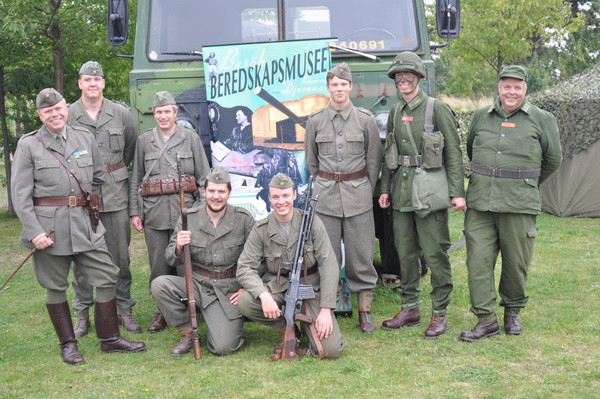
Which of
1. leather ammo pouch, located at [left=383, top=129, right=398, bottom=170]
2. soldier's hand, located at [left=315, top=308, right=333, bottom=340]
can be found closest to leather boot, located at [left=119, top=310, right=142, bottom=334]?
soldier's hand, located at [left=315, top=308, right=333, bottom=340]

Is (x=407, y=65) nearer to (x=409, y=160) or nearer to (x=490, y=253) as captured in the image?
(x=409, y=160)

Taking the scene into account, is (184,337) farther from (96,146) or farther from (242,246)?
(96,146)

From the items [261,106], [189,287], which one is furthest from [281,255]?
[261,106]

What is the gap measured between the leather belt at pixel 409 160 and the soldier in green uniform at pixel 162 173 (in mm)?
1538

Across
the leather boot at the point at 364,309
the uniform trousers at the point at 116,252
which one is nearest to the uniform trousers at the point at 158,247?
the uniform trousers at the point at 116,252

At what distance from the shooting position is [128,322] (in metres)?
6.14

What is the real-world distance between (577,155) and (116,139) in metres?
7.59

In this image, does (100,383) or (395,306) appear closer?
(100,383)

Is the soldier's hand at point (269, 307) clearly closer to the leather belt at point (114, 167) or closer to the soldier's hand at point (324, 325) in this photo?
the soldier's hand at point (324, 325)

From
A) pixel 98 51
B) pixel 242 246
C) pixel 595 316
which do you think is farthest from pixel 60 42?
pixel 595 316

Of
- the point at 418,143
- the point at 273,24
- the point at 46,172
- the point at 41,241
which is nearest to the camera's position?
the point at 41,241

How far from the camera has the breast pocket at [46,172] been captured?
512 centimetres

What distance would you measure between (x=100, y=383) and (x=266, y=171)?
87.6 inches

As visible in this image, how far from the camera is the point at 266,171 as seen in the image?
6281mm
